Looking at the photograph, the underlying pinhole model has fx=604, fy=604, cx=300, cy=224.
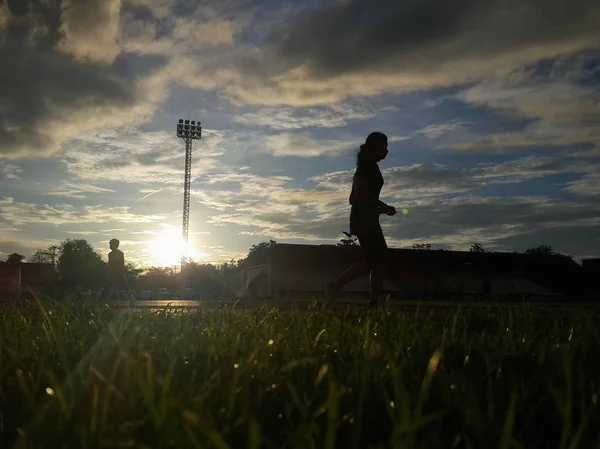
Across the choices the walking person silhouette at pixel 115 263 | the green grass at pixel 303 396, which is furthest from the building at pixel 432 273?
the green grass at pixel 303 396

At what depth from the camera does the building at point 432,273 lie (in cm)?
5262

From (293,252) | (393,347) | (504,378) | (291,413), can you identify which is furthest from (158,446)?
(293,252)

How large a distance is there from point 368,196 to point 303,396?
253 inches

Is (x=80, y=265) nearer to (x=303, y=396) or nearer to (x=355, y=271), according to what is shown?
(x=355, y=271)

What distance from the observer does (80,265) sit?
10488 cm

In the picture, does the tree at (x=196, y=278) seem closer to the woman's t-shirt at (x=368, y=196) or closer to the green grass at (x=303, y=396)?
the woman's t-shirt at (x=368, y=196)

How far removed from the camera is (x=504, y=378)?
90.4 inches

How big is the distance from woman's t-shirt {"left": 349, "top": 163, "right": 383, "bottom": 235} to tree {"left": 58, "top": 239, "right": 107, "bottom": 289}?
97453mm

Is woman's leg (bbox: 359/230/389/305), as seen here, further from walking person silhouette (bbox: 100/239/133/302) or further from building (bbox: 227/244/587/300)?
building (bbox: 227/244/587/300)

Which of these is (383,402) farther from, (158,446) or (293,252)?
(293,252)

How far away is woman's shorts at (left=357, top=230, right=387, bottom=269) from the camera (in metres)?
8.12

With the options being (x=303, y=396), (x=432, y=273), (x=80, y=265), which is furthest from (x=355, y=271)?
(x=80, y=265)

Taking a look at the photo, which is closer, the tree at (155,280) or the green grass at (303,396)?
the green grass at (303,396)

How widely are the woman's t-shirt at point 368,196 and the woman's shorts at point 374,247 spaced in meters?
0.07
